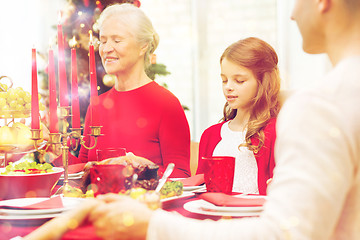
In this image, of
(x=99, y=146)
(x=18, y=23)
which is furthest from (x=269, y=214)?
(x=18, y=23)

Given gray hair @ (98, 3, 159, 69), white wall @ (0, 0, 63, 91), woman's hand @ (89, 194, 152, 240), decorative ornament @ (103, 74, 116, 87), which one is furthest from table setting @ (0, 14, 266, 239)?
white wall @ (0, 0, 63, 91)

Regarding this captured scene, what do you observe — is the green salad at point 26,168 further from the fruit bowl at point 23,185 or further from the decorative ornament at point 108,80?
the decorative ornament at point 108,80

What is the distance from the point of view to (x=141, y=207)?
25.5 inches

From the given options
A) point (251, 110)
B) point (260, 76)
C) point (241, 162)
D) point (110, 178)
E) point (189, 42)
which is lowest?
point (241, 162)

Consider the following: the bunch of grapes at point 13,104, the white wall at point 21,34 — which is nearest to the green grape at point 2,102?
the bunch of grapes at point 13,104

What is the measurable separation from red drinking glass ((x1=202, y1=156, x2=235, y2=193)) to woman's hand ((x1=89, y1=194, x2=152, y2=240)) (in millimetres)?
498

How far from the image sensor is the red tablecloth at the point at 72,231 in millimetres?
663

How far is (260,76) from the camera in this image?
2.03m

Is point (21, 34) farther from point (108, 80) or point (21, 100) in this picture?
point (21, 100)

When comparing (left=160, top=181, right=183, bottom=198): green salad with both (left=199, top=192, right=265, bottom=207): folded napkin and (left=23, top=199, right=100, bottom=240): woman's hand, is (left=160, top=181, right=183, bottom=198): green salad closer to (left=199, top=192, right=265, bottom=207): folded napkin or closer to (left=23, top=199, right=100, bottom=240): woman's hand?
(left=199, top=192, right=265, bottom=207): folded napkin

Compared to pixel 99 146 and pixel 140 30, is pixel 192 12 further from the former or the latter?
pixel 99 146

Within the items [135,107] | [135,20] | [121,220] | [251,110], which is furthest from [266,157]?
[121,220]

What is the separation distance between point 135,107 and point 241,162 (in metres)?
0.61

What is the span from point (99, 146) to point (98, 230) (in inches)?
56.1
